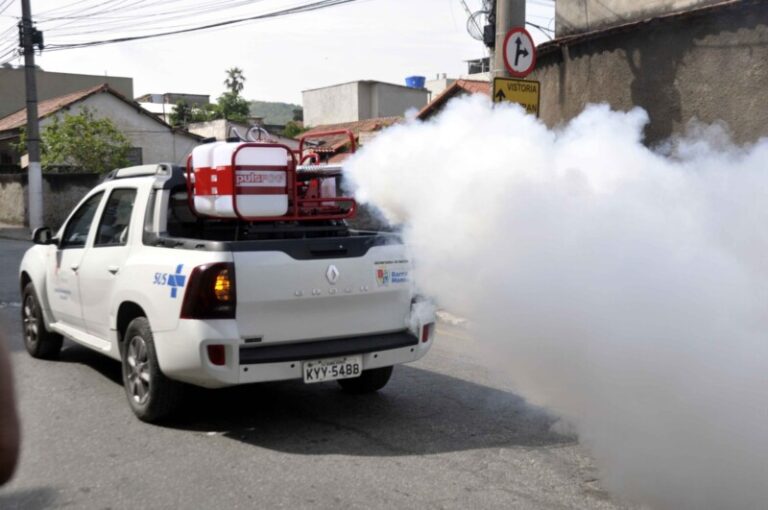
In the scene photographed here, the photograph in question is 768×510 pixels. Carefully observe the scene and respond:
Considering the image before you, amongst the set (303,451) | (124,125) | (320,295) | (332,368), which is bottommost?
(303,451)

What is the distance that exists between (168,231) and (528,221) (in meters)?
2.67

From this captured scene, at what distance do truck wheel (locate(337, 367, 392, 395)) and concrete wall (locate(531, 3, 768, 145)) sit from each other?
484 cm

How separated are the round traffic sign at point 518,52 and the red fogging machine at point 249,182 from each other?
393cm

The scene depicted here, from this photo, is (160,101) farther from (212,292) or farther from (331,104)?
(212,292)

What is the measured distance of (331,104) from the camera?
40.2 meters

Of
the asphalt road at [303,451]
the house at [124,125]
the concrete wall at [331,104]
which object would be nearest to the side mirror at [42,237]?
the asphalt road at [303,451]

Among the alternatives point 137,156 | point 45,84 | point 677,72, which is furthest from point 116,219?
point 45,84

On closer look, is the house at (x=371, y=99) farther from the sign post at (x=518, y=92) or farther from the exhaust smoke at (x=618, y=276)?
the exhaust smoke at (x=618, y=276)

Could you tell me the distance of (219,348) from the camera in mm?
4969

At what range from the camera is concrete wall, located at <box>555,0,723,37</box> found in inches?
446

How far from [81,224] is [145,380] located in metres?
1.95

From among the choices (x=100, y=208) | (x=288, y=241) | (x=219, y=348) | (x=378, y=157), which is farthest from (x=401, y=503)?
(x=100, y=208)

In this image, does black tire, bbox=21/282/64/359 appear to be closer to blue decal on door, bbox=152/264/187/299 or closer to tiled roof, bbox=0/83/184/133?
blue decal on door, bbox=152/264/187/299

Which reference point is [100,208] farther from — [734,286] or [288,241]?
[734,286]
